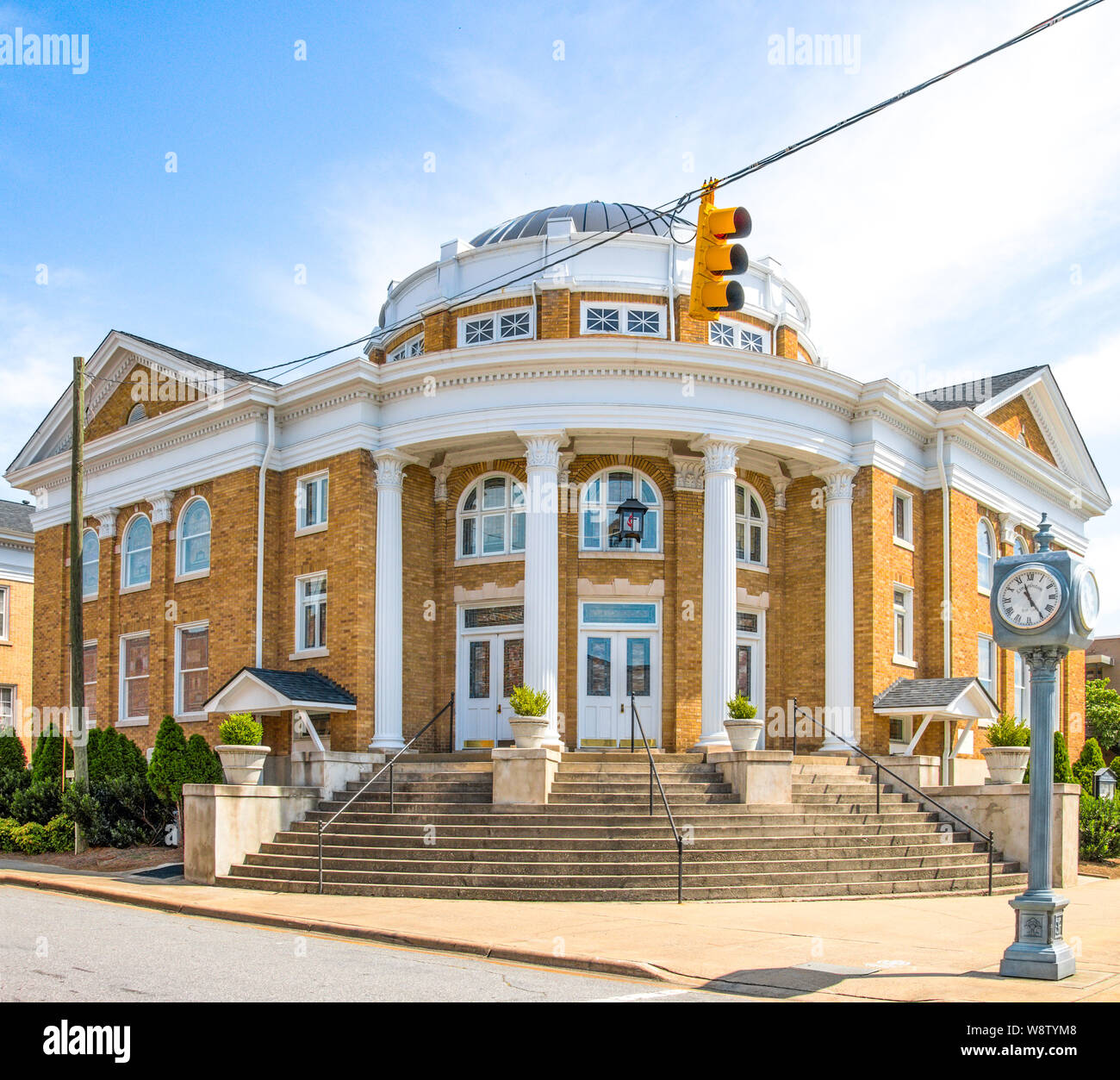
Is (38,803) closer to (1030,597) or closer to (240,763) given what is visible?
(240,763)

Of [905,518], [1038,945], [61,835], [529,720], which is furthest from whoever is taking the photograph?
[905,518]

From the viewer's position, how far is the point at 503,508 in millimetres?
24000

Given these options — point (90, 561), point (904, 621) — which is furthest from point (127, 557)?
point (904, 621)

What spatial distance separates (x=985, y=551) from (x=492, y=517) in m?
11.3

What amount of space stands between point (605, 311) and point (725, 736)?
871 centimetres

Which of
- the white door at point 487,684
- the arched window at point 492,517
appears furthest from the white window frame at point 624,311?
the white door at point 487,684

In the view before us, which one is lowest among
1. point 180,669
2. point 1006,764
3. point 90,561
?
point 1006,764

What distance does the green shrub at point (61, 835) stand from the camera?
22859 millimetres

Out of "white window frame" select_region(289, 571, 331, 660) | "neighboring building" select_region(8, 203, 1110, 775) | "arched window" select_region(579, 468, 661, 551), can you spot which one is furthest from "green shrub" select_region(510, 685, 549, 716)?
"white window frame" select_region(289, 571, 331, 660)

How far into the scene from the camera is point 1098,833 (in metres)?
23.4

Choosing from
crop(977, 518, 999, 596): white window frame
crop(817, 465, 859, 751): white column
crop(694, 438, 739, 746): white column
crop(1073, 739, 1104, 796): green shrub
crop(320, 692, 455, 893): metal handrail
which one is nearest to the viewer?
crop(320, 692, 455, 893): metal handrail

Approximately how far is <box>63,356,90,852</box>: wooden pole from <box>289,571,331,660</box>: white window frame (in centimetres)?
386

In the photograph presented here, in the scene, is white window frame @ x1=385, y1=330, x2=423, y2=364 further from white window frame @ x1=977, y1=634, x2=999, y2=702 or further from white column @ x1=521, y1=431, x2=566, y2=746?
white window frame @ x1=977, y1=634, x2=999, y2=702

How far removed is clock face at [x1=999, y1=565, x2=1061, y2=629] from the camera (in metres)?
10.7
